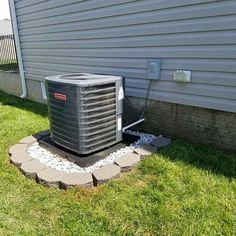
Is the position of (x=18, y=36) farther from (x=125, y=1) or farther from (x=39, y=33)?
(x=125, y=1)

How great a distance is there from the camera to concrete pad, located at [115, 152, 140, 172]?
10.6ft

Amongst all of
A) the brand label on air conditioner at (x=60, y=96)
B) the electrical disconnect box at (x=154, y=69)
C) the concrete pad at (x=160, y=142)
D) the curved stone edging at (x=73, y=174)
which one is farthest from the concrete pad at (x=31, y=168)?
the electrical disconnect box at (x=154, y=69)

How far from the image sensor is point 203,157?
3.37 m

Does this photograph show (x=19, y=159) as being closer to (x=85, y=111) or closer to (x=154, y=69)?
(x=85, y=111)

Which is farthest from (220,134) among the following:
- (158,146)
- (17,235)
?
(17,235)

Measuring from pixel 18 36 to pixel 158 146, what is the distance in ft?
16.9

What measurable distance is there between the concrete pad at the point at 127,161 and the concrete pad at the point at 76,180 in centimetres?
40

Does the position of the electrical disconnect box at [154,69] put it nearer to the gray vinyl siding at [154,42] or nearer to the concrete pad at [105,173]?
the gray vinyl siding at [154,42]

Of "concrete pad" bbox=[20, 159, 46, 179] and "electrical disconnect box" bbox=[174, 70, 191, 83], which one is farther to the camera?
"electrical disconnect box" bbox=[174, 70, 191, 83]

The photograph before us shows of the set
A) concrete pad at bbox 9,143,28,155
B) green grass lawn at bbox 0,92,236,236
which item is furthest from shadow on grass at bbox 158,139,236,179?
concrete pad at bbox 9,143,28,155

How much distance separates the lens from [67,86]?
10.8 feet

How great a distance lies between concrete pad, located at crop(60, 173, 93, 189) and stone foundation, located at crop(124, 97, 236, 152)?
4.90 ft

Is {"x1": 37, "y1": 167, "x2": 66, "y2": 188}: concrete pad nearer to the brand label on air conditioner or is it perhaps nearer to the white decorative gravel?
the white decorative gravel

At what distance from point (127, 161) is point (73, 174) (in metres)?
0.64
